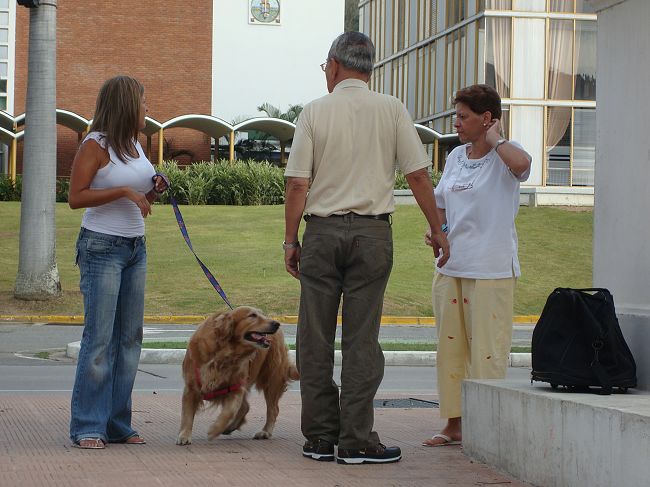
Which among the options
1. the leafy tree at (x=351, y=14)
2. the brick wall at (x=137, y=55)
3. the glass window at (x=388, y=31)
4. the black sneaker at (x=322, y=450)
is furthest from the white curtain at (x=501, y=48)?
the leafy tree at (x=351, y=14)

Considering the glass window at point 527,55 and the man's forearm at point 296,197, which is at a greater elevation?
the glass window at point 527,55

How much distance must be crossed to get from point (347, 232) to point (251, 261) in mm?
21540

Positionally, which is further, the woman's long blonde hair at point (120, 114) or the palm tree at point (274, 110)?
the palm tree at point (274, 110)

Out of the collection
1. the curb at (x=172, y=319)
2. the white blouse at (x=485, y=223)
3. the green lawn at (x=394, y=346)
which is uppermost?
the white blouse at (x=485, y=223)

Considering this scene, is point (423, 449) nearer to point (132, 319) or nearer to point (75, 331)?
point (132, 319)

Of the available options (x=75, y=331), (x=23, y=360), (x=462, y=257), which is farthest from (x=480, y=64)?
(x=462, y=257)

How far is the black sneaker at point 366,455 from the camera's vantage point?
600 cm

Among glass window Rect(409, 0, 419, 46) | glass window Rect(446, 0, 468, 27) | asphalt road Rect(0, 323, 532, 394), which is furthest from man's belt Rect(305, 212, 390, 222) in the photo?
glass window Rect(409, 0, 419, 46)

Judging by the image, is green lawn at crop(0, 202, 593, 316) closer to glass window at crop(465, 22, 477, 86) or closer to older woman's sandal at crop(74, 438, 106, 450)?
glass window at crop(465, 22, 477, 86)

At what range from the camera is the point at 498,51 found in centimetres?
4869

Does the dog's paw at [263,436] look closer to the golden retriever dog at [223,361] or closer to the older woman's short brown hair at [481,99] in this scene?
the golden retriever dog at [223,361]

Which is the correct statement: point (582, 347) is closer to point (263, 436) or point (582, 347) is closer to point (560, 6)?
point (263, 436)

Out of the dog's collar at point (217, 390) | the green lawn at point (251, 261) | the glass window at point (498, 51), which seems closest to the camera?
the dog's collar at point (217, 390)

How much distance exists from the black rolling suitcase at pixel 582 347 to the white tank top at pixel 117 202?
96.9 inches
